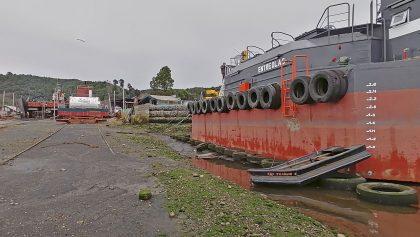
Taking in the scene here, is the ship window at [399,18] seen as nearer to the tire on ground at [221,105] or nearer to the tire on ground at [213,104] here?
the tire on ground at [221,105]

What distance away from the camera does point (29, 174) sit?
7527 mm

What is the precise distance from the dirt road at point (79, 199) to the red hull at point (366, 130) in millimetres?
3732

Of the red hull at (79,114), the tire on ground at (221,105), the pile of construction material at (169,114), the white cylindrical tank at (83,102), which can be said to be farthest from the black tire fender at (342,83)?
the white cylindrical tank at (83,102)

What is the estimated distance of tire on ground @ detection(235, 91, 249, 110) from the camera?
1163cm

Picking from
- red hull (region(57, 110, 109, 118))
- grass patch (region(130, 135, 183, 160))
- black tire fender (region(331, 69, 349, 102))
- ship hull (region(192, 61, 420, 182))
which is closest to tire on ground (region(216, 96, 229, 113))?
grass patch (region(130, 135, 183, 160))

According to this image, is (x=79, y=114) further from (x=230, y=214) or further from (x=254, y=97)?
(x=230, y=214)

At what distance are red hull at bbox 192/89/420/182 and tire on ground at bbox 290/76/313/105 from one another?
10.7 inches

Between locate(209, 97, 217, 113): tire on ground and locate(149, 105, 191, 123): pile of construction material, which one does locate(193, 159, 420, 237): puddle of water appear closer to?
locate(209, 97, 217, 113): tire on ground

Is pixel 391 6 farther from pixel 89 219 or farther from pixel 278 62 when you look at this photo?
pixel 89 219

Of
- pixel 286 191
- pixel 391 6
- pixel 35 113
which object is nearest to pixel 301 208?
pixel 286 191

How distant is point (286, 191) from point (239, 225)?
9.27 ft

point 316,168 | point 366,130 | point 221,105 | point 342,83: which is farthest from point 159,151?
point 366,130

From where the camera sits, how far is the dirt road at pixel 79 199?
4.25 meters

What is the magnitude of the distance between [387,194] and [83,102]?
1273 inches
